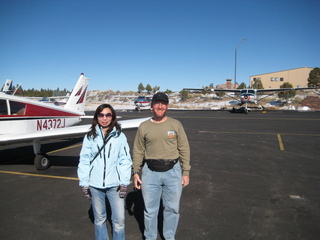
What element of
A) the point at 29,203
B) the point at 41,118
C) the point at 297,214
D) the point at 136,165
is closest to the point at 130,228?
the point at 136,165

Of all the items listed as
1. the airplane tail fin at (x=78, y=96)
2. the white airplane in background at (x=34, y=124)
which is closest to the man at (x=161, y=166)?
the white airplane in background at (x=34, y=124)

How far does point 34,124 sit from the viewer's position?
674cm

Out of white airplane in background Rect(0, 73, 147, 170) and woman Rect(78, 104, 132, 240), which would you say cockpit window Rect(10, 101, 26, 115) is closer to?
white airplane in background Rect(0, 73, 147, 170)

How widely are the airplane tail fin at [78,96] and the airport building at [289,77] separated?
255ft

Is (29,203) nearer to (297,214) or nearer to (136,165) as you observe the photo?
(136,165)

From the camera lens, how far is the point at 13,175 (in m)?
5.44

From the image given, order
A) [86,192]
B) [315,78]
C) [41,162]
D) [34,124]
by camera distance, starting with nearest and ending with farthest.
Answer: [86,192]
[41,162]
[34,124]
[315,78]

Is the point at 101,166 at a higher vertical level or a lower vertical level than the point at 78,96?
lower

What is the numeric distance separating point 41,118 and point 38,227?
4.62m

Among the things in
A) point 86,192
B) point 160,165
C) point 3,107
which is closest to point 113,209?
point 86,192

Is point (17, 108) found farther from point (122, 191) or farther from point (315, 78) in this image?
point (315, 78)

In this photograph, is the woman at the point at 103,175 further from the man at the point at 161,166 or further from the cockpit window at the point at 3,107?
the cockpit window at the point at 3,107

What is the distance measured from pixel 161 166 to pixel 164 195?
0.38 meters

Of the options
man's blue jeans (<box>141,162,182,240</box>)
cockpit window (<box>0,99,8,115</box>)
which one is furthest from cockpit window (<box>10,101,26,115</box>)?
man's blue jeans (<box>141,162,182,240</box>)
